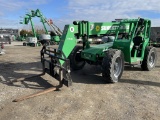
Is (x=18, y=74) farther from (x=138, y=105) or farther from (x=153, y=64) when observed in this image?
(x=153, y=64)

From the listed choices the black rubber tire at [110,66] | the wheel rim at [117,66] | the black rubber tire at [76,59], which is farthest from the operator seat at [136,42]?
the black rubber tire at [76,59]

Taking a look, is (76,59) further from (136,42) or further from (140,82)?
(140,82)

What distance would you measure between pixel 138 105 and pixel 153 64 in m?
4.81

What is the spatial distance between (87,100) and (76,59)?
3.46 meters

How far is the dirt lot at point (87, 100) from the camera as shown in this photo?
4.37m

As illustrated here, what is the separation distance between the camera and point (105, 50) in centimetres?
726

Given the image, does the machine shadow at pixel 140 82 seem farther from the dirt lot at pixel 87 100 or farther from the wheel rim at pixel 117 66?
the wheel rim at pixel 117 66

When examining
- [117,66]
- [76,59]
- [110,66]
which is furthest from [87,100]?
[76,59]

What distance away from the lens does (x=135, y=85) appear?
21.5 feet

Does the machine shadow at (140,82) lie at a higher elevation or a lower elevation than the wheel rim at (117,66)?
lower

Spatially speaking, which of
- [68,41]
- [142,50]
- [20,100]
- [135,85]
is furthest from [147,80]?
[20,100]

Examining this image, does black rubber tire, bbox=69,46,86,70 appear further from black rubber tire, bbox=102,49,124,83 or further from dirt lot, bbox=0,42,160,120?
black rubber tire, bbox=102,49,124,83

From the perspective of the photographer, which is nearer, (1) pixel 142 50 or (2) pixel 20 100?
(2) pixel 20 100

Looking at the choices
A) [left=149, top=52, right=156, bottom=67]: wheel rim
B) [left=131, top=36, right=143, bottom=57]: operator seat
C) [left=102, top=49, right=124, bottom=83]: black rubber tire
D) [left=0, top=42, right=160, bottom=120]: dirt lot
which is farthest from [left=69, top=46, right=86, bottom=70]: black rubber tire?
[left=149, top=52, right=156, bottom=67]: wheel rim
